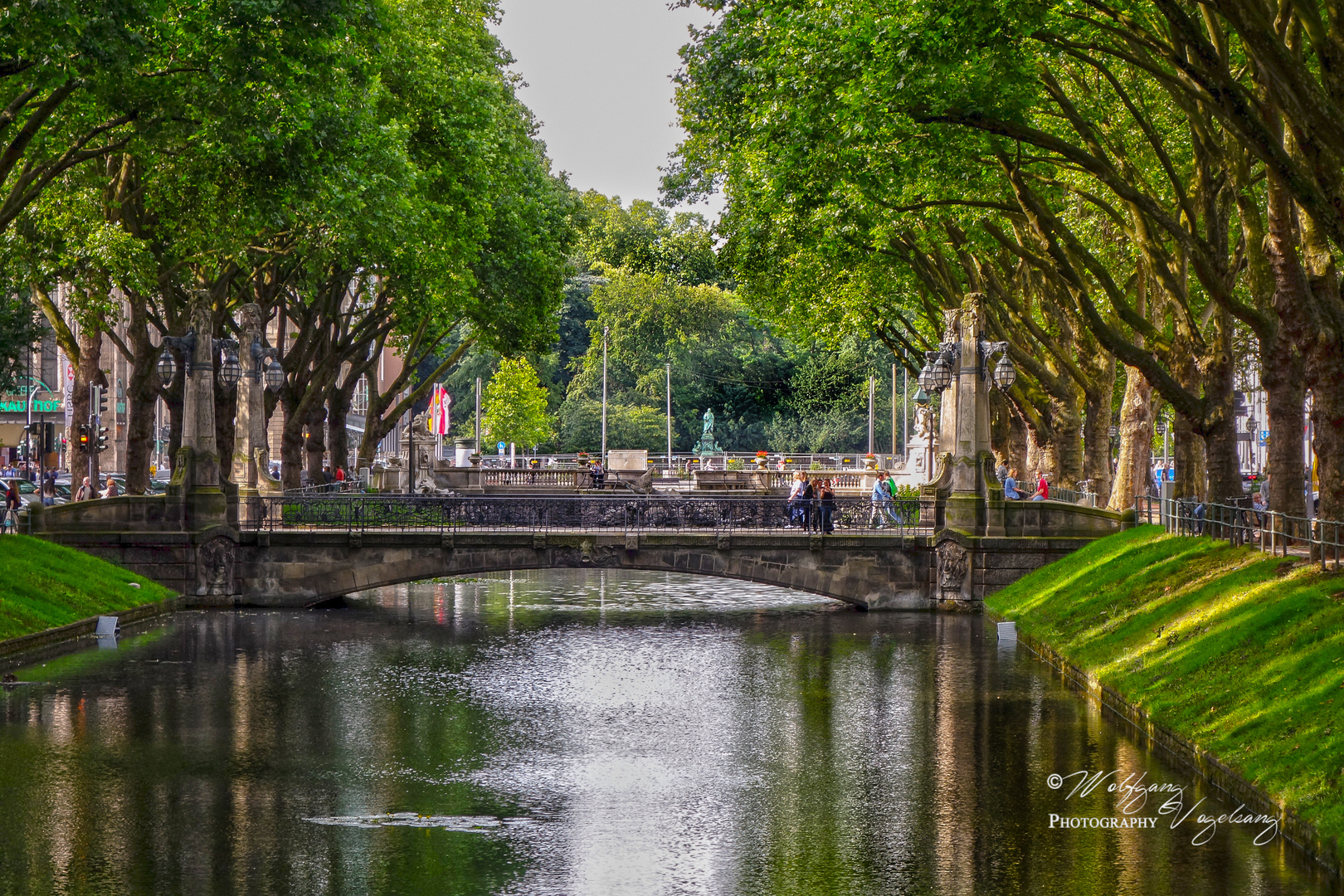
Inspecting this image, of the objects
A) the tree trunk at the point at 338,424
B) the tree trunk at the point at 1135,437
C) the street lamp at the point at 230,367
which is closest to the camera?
the street lamp at the point at 230,367

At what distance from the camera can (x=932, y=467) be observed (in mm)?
48719

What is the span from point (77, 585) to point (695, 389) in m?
66.5

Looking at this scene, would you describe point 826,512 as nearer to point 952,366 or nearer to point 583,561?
point 952,366

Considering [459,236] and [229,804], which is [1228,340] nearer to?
[459,236]

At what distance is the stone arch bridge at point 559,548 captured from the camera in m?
30.5

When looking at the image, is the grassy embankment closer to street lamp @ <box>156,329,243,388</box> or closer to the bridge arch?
the bridge arch

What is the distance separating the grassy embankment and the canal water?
4.32ft

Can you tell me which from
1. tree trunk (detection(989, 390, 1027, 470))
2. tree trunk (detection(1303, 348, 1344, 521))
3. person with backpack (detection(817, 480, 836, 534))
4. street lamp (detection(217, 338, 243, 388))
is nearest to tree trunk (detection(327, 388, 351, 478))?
street lamp (detection(217, 338, 243, 388))

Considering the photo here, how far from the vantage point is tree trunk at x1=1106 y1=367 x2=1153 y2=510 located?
3278 centimetres

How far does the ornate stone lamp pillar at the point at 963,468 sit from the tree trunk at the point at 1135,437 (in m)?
3.53

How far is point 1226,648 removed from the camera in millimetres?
16547

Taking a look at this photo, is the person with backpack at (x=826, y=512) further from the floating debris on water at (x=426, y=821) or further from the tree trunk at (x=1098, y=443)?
the floating debris on water at (x=426, y=821)

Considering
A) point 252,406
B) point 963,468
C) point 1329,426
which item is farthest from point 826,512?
point 252,406

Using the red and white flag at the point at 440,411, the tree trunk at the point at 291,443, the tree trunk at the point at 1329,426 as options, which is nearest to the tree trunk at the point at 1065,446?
the tree trunk at the point at 1329,426
